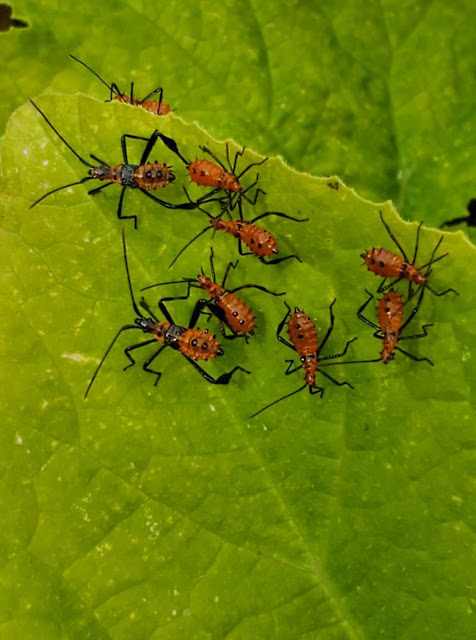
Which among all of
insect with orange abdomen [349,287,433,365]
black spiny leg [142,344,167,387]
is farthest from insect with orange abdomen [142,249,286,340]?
insect with orange abdomen [349,287,433,365]

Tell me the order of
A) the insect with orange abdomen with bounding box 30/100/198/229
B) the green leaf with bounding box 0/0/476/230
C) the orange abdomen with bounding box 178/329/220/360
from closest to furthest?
the insect with orange abdomen with bounding box 30/100/198/229 < the orange abdomen with bounding box 178/329/220/360 < the green leaf with bounding box 0/0/476/230

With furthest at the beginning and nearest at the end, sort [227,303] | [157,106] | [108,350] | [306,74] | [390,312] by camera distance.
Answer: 1. [306,74]
2. [157,106]
3. [390,312]
4. [227,303]
5. [108,350]

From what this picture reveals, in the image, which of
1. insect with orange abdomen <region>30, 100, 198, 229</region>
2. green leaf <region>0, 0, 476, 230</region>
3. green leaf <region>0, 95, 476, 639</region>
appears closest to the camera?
green leaf <region>0, 95, 476, 639</region>

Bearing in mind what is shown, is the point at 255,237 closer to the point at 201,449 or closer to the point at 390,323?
the point at 390,323

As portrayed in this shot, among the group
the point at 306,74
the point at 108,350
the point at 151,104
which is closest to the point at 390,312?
the point at 108,350

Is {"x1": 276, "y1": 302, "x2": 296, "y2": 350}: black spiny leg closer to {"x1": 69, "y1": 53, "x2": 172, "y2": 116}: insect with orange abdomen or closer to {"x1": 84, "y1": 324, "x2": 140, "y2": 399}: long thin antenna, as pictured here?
{"x1": 84, "y1": 324, "x2": 140, "y2": 399}: long thin antenna

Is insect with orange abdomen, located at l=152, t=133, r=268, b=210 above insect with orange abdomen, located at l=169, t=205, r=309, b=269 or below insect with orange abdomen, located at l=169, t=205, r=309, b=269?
above

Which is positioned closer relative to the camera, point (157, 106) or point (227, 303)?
point (227, 303)

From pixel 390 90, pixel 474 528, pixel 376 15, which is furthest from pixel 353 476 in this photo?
pixel 376 15
